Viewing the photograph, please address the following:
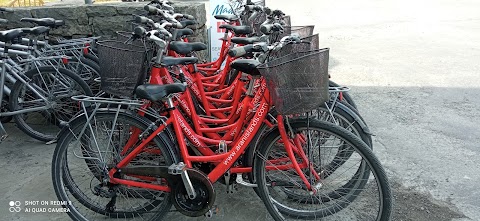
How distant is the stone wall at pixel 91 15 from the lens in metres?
5.41

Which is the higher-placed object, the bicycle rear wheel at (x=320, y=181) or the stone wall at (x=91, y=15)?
the stone wall at (x=91, y=15)

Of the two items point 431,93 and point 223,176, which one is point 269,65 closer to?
point 223,176

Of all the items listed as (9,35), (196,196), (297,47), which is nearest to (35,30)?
(9,35)

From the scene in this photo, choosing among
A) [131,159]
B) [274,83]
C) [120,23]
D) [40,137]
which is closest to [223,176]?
[131,159]

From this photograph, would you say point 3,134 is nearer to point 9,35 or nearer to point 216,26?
point 9,35

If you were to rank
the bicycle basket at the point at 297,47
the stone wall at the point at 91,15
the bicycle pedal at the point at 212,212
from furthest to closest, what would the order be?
the stone wall at the point at 91,15
the bicycle pedal at the point at 212,212
the bicycle basket at the point at 297,47

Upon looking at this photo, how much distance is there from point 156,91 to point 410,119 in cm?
349

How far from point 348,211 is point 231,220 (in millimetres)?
932

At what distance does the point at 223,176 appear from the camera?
313 centimetres

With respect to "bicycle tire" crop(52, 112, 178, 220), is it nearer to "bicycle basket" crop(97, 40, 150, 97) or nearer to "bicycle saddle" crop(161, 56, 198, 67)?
"bicycle basket" crop(97, 40, 150, 97)

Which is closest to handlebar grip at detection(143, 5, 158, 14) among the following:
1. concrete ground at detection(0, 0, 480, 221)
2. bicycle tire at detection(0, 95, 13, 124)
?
concrete ground at detection(0, 0, 480, 221)

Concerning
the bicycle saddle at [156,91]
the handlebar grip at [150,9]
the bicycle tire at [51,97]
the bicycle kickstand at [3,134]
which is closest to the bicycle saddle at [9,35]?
the bicycle tire at [51,97]

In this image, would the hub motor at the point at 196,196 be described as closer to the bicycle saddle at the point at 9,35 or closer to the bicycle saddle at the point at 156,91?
the bicycle saddle at the point at 156,91

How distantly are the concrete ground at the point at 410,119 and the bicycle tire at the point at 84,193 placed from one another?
30cm
